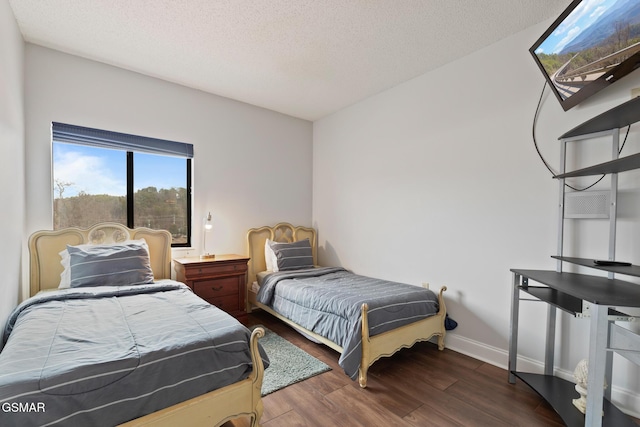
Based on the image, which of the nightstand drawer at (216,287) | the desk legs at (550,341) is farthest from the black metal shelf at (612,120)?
the nightstand drawer at (216,287)

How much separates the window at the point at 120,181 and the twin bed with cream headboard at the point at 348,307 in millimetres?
1033

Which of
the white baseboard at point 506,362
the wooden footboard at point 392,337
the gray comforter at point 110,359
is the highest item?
the gray comforter at point 110,359

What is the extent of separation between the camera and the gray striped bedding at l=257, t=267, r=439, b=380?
7.28ft

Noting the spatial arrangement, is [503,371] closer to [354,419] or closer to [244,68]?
[354,419]

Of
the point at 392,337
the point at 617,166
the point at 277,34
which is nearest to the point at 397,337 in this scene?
the point at 392,337

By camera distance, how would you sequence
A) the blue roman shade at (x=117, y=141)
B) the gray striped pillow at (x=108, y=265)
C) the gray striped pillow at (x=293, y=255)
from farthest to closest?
1. the gray striped pillow at (x=293, y=255)
2. the blue roman shade at (x=117, y=141)
3. the gray striped pillow at (x=108, y=265)

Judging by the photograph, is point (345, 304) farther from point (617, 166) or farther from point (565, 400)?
point (617, 166)

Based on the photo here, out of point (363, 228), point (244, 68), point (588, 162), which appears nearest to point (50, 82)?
point (244, 68)

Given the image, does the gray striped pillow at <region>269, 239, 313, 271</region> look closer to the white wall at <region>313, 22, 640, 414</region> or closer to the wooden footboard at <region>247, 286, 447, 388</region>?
the white wall at <region>313, 22, 640, 414</region>

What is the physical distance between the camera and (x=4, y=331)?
1.87m

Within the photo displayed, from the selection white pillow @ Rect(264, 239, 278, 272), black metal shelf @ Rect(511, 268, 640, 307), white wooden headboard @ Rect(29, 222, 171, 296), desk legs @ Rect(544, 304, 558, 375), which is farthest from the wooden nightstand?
desk legs @ Rect(544, 304, 558, 375)

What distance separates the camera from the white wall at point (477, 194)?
2.13 metres

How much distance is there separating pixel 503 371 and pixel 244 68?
3.58 m

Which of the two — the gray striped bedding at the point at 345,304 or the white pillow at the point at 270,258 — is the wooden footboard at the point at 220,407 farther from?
the white pillow at the point at 270,258
